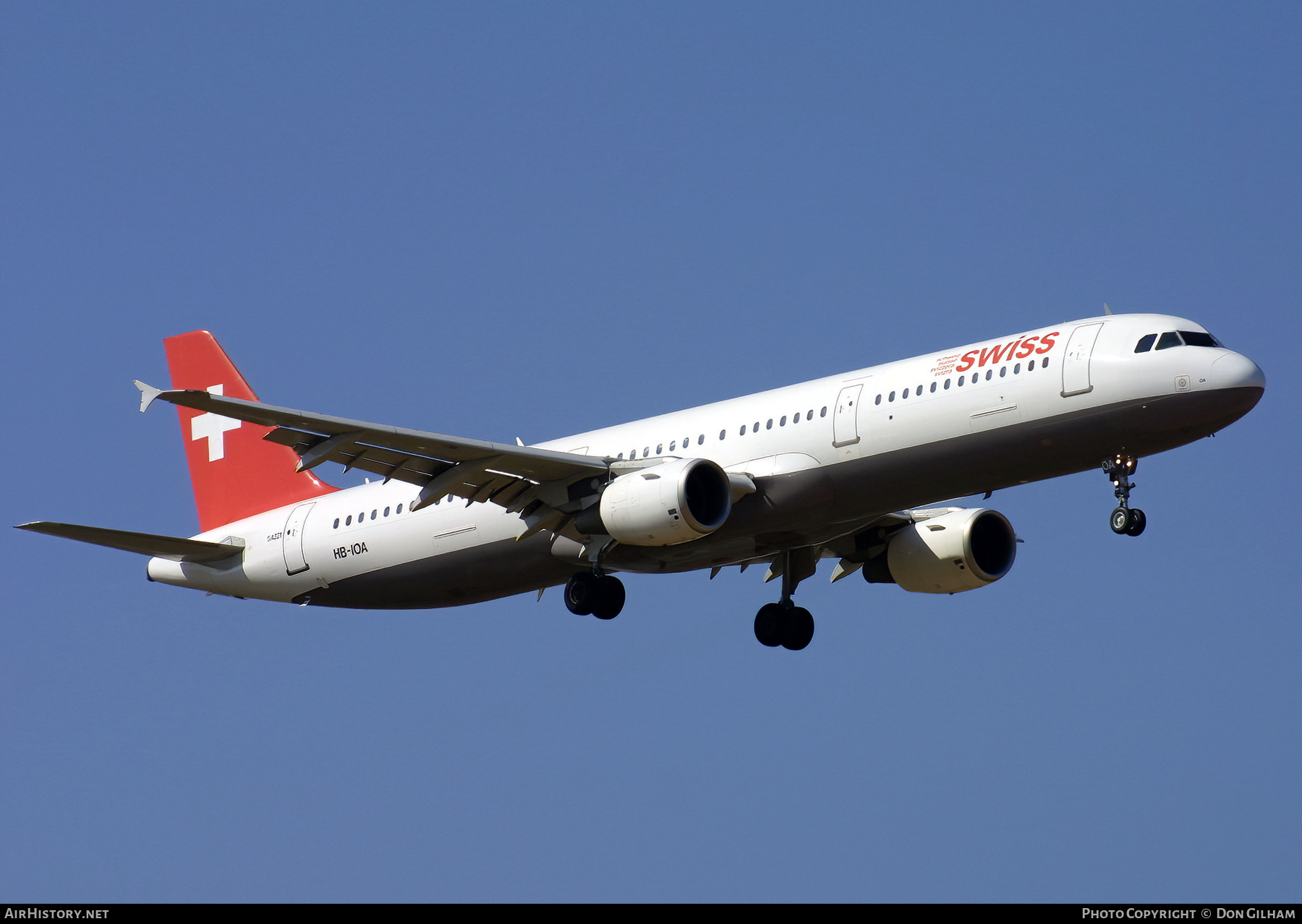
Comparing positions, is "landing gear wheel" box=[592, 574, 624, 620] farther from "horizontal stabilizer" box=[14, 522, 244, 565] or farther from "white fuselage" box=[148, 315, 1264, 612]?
"horizontal stabilizer" box=[14, 522, 244, 565]

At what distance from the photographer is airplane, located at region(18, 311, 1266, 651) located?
32.2m

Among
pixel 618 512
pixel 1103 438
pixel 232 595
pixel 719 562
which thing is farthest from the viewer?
pixel 232 595

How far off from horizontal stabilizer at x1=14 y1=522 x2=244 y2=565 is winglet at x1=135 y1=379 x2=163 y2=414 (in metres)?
4.12

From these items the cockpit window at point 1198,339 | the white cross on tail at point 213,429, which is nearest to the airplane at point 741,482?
the cockpit window at point 1198,339

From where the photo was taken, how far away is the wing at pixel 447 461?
109 feet

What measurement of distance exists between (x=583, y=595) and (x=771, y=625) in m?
5.53

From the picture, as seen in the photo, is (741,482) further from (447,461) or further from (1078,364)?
(1078,364)

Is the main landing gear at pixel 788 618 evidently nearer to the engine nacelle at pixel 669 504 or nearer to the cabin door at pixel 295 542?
the engine nacelle at pixel 669 504

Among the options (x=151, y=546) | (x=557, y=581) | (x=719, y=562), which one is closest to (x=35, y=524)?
(x=151, y=546)

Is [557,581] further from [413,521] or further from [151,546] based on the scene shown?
[151,546]

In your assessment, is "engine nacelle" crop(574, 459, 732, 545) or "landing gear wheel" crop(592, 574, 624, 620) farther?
"landing gear wheel" crop(592, 574, 624, 620)

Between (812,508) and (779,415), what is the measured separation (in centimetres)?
215

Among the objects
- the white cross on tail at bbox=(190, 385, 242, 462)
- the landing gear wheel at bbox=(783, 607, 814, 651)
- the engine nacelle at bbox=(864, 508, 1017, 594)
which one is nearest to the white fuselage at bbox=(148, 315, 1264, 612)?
the white cross on tail at bbox=(190, 385, 242, 462)

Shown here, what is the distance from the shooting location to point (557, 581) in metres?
38.1
